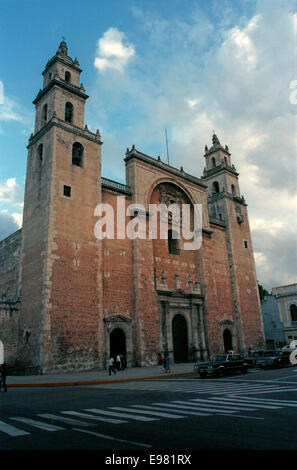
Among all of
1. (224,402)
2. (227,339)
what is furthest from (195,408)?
(227,339)

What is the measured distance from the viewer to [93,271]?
2498cm

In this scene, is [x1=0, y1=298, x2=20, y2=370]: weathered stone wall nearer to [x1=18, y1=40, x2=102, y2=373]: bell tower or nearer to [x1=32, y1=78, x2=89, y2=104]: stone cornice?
[x1=18, y1=40, x2=102, y2=373]: bell tower

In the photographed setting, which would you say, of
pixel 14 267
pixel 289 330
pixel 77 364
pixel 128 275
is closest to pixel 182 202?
pixel 128 275

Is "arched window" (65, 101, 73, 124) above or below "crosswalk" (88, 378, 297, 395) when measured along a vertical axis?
above

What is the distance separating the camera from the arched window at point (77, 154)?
2772 cm

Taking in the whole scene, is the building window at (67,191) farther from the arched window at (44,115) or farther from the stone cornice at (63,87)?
the stone cornice at (63,87)

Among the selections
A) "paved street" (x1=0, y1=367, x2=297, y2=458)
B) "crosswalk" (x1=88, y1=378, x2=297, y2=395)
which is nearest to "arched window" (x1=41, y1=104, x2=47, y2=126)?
"crosswalk" (x1=88, y1=378, x2=297, y2=395)

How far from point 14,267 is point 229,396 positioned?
76.7 feet

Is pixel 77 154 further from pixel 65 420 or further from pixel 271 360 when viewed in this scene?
pixel 65 420

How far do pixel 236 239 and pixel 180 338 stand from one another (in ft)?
50.0

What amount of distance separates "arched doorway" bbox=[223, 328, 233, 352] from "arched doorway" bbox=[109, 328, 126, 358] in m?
13.7

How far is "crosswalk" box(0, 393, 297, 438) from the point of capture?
6290mm

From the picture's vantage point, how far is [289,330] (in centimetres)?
4647
